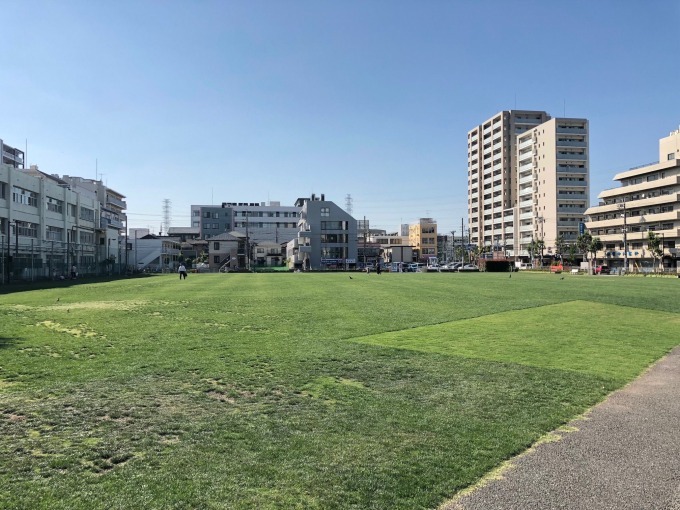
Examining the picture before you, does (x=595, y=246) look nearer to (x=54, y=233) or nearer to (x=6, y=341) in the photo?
(x=54, y=233)

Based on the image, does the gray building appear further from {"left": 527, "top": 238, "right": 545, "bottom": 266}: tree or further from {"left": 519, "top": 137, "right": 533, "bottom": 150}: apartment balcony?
{"left": 519, "top": 137, "right": 533, "bottom": 150}: apartment balcony

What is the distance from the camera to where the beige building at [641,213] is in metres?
82.9

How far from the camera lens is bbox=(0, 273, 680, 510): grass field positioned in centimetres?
450

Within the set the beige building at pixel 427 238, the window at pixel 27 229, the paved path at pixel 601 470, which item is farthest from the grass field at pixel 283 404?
the beige building at pixel 427 238

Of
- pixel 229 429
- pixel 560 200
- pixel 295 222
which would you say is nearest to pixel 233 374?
pixel 229 429

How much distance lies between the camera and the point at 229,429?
19.6ft

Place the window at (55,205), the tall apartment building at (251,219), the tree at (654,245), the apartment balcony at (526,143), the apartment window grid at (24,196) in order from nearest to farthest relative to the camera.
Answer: the apartment window grid at (24,196) < the window at (55,205) < the tree at (654,245) < the apartment balcony at (526,143) < the tall apartment building at (251,219)

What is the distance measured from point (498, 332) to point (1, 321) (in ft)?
51.9

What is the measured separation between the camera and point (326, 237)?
10519cm

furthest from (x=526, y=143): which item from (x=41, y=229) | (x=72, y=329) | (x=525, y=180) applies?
(x=72, y=329)

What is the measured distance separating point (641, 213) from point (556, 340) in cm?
9140

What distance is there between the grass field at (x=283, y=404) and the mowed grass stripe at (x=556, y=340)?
8cm

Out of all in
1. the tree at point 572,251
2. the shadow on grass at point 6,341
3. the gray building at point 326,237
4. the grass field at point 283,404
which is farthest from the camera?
the gray building at point 326,237

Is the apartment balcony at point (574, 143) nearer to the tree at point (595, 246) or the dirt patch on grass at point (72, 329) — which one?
the tree at point (595, 246)
